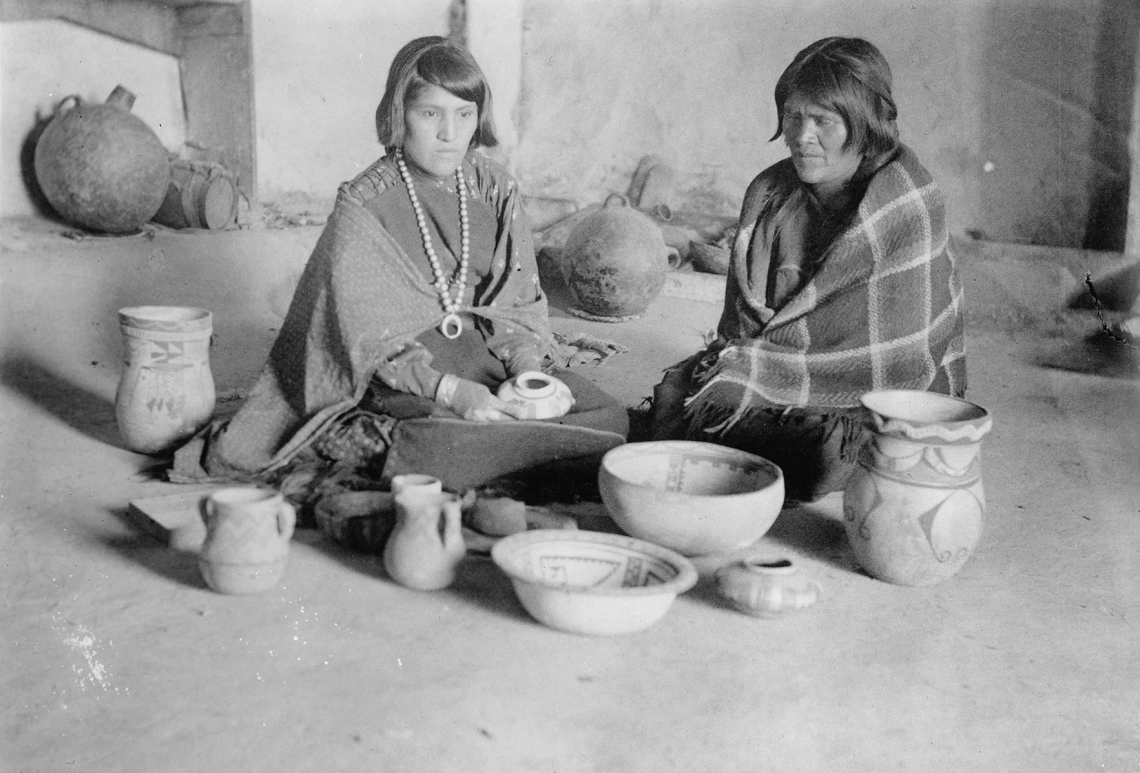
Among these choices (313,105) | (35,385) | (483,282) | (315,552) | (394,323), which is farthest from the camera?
(313,105)

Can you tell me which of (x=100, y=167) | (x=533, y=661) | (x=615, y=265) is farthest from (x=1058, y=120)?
(x=533, y=661)

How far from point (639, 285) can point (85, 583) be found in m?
3.49

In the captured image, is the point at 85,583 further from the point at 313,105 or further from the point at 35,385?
the point at 313,105

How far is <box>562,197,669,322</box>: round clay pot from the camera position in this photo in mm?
5316

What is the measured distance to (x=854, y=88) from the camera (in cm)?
291

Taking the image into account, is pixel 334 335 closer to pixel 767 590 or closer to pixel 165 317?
pixel 165 317

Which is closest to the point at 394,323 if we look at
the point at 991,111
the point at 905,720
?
the point at 905,720

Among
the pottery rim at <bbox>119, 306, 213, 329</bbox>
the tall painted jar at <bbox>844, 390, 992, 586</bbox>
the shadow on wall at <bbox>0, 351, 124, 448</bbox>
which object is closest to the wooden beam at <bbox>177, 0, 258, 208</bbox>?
the shadow on wall at <bbox>0, 351, 124, 448</bbox>

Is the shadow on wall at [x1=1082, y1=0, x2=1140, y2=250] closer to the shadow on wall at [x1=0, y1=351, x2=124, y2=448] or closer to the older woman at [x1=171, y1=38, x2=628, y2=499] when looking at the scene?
the older woman at [x1=171, y1=38, x2=628, y2=499]

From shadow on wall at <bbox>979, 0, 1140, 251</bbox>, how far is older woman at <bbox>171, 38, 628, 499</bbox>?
3898 millimetres

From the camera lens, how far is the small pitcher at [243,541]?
7.11 ft

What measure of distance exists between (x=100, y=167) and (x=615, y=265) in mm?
2382

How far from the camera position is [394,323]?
2.87 meters

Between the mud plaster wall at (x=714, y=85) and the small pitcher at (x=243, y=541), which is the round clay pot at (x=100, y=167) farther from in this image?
the small pitcher at (x=243, y=541)
